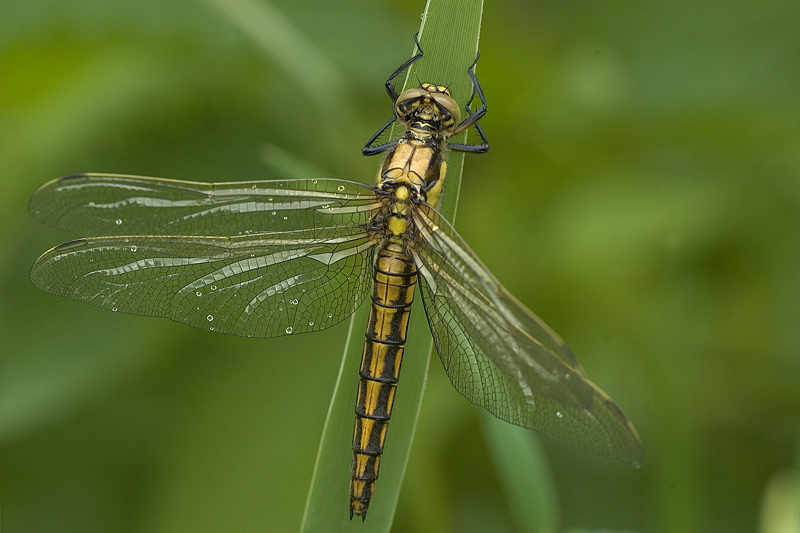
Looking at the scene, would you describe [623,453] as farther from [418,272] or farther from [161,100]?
[161,100]

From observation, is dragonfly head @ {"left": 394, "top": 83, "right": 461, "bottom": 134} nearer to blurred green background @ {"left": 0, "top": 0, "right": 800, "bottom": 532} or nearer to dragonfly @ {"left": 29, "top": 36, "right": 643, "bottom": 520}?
dragonfly @ {"left": 29, "top": 36, "right": 643, "bottom": 520}

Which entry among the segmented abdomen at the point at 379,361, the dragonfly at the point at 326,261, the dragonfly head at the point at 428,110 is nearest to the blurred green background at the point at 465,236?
the dragonfly head at the point at 428,110

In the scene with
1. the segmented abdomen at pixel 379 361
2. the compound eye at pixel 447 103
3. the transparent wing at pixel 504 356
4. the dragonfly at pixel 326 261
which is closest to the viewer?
the transparent wing at pixel 504 356

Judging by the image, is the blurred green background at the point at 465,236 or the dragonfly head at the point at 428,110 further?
the blurred green background at the point at 465,236

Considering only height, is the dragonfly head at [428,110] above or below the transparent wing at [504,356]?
above

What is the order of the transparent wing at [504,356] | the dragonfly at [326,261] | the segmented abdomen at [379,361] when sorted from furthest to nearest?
the dragonfly at [326,261], the segmented abdomen at [379,361], the transparent wing at [504,356]

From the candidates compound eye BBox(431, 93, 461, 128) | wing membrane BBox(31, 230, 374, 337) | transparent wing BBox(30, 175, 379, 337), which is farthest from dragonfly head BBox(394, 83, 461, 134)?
wing membrane BBox(31, 230, 374, 337)

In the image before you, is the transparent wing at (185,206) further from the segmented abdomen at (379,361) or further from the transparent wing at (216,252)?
the segmented abdomen at (379,361)
